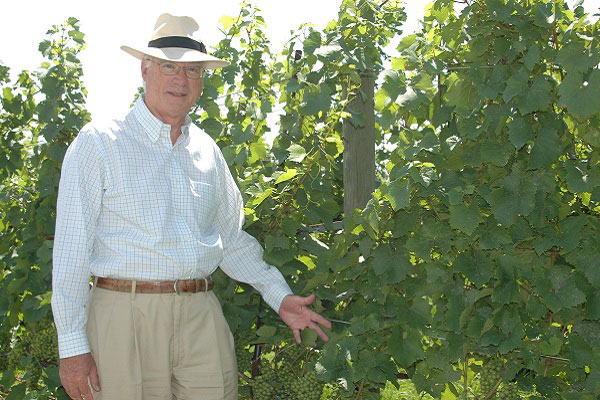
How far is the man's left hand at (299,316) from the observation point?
3.07 m

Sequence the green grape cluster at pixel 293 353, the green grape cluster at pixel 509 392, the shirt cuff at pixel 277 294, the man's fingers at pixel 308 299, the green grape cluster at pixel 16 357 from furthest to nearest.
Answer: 1. the green grape cluster at pixel 16 357
2. the green grape cluster at pixel 293 353
3. the shirt cuff at pixel 277 294
4. the man's fingers at pixel 308 299
5. the green grape cluster at pixel 509 392

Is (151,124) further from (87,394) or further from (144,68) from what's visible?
(87,394)

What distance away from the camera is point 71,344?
2711 mm

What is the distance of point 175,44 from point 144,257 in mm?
834

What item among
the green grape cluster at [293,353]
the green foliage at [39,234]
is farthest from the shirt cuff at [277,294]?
the green foliage at [39,234]

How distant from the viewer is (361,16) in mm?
3201

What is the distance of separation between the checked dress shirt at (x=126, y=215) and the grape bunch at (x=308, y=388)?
23.5 inches

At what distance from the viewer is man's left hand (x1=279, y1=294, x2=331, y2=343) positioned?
10.1ft

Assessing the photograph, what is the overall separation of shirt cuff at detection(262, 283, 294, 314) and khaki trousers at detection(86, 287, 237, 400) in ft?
0.98

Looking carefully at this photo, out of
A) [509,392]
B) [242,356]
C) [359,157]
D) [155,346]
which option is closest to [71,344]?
[155,346]

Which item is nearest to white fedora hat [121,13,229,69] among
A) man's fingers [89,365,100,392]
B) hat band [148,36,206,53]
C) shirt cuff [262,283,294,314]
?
hat band [148,36,206,53]

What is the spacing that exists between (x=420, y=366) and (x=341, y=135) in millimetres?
1157

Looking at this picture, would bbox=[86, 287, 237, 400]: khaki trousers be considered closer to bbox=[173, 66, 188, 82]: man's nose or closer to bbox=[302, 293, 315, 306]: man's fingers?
bbox=[302, 293, 315, 306]: man's fingers

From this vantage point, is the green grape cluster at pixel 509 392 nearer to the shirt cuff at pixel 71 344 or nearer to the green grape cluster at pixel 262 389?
the green grape cluster at pixel 262 389
